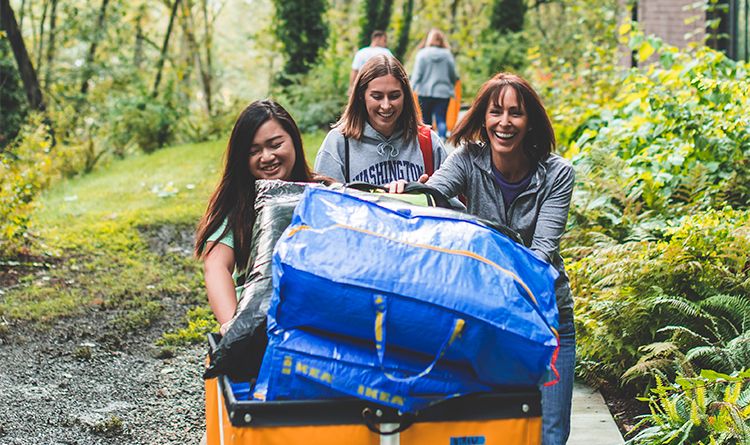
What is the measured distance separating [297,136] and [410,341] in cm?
140

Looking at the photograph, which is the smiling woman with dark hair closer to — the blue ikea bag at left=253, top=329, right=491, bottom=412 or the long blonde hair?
the blue ikea bag at left=253, top=329, right=491, bottom=412

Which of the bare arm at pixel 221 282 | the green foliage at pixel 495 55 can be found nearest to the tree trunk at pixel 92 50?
the green foliage at pixel 495 55

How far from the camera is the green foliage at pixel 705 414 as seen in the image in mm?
2615

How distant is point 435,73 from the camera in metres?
9.09

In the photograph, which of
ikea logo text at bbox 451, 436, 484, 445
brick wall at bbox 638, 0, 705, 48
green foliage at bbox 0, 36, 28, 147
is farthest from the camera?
green foliage at bbox 0, 36, 28, 147

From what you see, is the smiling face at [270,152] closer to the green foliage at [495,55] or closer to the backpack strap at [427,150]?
the backpack strap at [427,150]

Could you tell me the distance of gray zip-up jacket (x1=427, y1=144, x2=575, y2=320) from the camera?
7.85 ft

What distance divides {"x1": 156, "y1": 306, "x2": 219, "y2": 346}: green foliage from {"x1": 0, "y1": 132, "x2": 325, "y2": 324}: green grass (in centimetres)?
38

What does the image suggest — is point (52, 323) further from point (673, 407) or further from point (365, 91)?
point (673, 407)

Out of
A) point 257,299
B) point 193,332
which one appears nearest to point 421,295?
point 257,299

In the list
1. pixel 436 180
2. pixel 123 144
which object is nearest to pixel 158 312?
pixel 436 180

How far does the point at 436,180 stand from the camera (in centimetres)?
253

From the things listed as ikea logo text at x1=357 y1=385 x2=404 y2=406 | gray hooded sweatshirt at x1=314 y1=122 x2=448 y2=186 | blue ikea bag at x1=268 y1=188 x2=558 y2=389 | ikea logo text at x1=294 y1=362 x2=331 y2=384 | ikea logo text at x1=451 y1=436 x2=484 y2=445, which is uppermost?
gray hooded sweatshirt at x1=314 y1=122 x2=448 y2=186

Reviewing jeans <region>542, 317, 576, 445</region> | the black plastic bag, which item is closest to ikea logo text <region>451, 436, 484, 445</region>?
the black plastic bag
